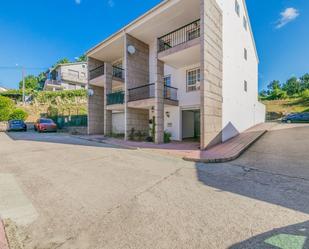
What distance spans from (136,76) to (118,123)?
588 cm

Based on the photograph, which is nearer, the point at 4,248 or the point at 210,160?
the point at 4,248

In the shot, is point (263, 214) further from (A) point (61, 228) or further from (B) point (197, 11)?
(B) point (197, 11)

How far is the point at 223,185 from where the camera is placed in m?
4.55


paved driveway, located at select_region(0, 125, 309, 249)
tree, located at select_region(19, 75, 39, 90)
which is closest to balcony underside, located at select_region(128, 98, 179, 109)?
paved driveway, located at select_region(0, 125, 309, 249)

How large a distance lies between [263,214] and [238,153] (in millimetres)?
5044

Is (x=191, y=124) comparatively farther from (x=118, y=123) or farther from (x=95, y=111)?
(x=95, y=111)

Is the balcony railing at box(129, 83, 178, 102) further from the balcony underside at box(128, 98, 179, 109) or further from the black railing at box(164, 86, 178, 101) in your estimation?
the balcony underside at box(128, 98, 179, 109)

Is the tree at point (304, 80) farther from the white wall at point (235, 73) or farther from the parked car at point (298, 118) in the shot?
the white wall at point (235, 73)

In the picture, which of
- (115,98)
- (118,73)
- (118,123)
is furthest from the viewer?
(118,123)

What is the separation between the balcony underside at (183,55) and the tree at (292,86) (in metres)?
54.9

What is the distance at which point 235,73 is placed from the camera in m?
12.9

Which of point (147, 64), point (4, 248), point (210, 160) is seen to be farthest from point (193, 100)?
point (4, 248)

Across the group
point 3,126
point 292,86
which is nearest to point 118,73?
point 3,126

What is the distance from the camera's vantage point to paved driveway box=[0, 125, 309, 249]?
250 centimetres
